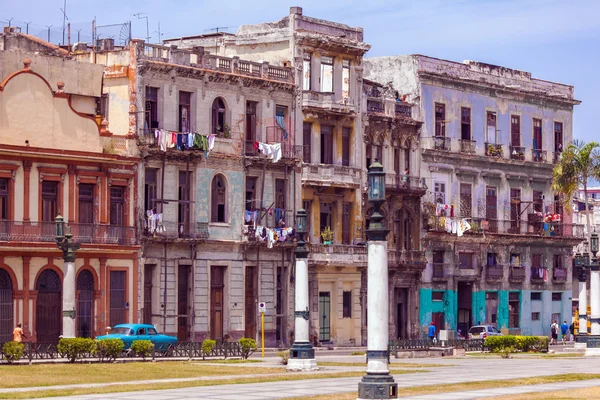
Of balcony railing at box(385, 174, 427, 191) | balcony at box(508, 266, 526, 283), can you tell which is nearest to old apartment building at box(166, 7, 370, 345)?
balcony railing at box(385, 174, 427, 191)

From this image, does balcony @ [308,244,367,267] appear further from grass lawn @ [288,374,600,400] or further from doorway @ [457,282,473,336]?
grass lawn @ [288,374,600,400]

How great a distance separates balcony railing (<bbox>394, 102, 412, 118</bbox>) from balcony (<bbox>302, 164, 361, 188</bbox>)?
527 cm

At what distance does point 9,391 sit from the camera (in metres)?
37.8

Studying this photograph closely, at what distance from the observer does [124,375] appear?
148 feet

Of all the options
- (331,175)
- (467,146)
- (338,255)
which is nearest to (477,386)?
(338,255)

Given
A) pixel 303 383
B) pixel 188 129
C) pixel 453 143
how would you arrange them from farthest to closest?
pixel 453 143 → pixel 188 129 → pixel 303 383

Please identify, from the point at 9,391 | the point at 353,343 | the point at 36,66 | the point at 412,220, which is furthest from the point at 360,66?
the point at 9,391

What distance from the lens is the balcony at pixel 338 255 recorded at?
75506 mm

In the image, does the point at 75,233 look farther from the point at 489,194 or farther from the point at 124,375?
the point at 489,194

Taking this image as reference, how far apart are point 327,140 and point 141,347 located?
26.2 metres

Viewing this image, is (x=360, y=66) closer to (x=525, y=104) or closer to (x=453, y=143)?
(x=453, y=143)

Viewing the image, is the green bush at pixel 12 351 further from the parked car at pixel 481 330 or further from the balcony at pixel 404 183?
the parked car at pixel 481 330

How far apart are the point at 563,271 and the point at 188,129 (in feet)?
112

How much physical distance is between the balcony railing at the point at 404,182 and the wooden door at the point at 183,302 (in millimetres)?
15026
